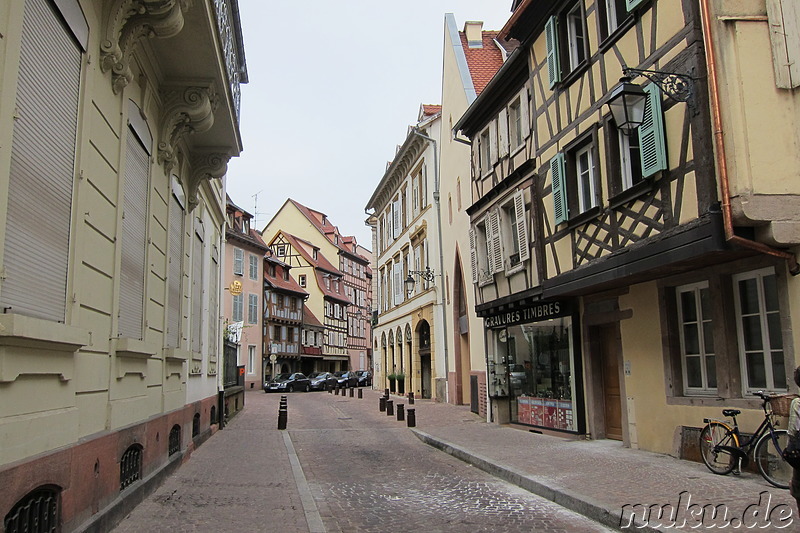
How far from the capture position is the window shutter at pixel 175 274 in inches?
392

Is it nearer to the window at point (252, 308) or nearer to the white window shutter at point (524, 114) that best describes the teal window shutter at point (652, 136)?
the white window shutter at point (524, 114)

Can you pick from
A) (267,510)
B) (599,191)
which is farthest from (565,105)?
(267,510)

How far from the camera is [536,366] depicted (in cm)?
1530

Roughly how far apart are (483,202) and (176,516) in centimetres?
Result: 1202

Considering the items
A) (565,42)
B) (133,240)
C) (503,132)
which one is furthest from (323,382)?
(133,240)

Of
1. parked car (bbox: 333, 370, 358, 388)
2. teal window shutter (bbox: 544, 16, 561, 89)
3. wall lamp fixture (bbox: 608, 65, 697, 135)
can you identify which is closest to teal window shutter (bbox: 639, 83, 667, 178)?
wall lamp fixture (bbox: 608, 65, 697, 135)

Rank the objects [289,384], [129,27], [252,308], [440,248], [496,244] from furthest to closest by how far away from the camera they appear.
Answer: [252,308]
[289,384]
[440,248]
[496,244]
[129,27]

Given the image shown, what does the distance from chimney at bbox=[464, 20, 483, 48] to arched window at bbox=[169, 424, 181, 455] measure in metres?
20.5

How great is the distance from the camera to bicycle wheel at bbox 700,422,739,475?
8492mm

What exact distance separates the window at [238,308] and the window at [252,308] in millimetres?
1052

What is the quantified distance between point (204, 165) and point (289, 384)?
35124 millimetres

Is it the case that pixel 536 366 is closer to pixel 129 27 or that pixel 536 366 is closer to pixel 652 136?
pixel 652 136

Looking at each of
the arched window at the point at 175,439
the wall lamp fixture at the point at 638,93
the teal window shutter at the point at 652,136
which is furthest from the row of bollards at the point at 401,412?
the wall lamp fixture at the point at 638,93

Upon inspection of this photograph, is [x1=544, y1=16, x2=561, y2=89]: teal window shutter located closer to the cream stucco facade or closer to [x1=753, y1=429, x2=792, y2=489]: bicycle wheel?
the cream stucco facade
